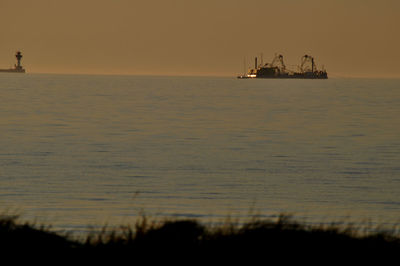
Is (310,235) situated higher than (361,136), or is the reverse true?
(310,235)

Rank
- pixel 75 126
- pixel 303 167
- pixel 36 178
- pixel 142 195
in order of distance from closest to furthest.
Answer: pixel 142 195 → pixel 36 178 → pixel 303 167 → pixel 75 126

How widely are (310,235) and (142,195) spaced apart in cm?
1317

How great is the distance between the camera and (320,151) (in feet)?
119

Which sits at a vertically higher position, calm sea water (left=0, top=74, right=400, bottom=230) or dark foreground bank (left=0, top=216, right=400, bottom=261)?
dark foreground bank (left=0, top=216, right=400, bottom=261)

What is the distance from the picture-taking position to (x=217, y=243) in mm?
9719

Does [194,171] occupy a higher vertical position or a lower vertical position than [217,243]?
lower

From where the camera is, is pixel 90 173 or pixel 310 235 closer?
pixel 310 235

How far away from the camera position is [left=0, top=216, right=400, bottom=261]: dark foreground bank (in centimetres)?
947

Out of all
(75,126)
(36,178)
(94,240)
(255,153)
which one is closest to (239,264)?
(94,240)

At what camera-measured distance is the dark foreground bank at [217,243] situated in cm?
947

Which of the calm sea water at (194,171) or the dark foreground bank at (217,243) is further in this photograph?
the calm sea water at (194,171)

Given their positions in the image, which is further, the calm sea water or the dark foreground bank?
the calm sea water

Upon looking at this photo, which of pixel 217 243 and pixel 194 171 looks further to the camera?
pixel 194 171

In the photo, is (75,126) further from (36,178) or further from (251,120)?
(36,178)
